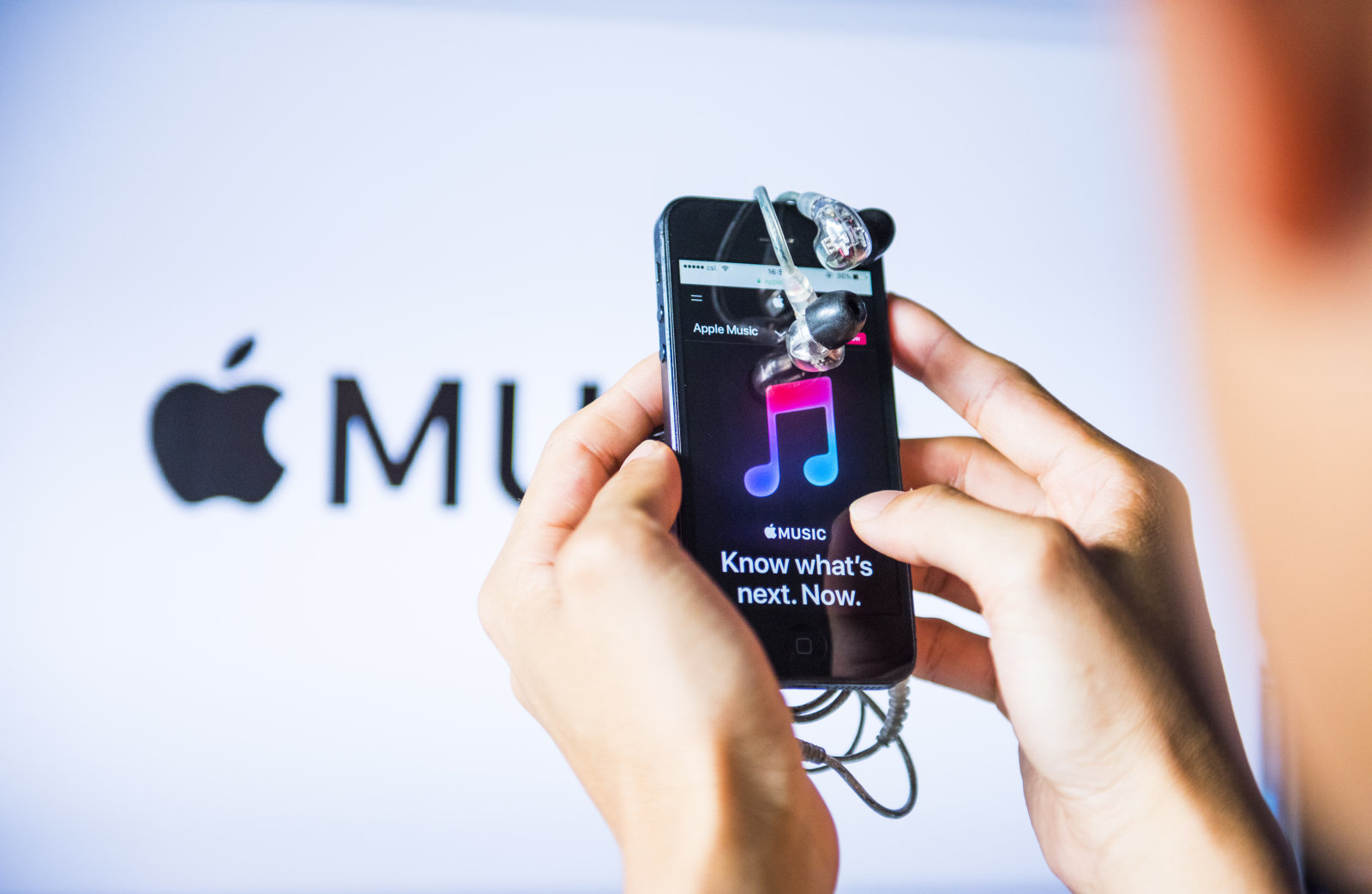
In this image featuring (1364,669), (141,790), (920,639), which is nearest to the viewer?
(920,639)

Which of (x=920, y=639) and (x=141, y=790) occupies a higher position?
(x=920, y=639)

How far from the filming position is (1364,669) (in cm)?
104

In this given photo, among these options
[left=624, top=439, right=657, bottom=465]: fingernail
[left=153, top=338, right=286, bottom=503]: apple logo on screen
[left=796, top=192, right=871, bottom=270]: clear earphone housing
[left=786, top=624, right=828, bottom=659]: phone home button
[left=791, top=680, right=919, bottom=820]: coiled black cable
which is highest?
[left=796, top=192, right=871, bottom=270]: clear earphone housing

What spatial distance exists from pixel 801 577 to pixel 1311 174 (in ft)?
3.57

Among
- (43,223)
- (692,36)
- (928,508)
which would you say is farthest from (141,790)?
(692,36)

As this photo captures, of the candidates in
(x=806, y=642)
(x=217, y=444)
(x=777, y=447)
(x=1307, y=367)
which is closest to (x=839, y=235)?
(x=777, y=447)

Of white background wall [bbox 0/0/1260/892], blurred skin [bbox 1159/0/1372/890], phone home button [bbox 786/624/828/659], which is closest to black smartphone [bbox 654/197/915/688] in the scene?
phone home button [bbox 786/624/828/659]

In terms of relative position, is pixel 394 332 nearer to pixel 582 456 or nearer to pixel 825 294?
pixel 582 456

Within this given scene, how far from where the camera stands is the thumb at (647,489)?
474 millimetres

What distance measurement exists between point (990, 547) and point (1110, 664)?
0.32 feet

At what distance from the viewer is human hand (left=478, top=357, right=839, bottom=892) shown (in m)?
0.42

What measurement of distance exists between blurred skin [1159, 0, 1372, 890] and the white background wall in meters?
0.06

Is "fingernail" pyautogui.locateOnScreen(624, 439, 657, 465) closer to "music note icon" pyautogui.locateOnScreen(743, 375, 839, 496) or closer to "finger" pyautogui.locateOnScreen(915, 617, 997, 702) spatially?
"music note icon" pyautogui.locateOnScreen(743, 375, 839, 496)

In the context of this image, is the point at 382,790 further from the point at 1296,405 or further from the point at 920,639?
the point at 1296,405
